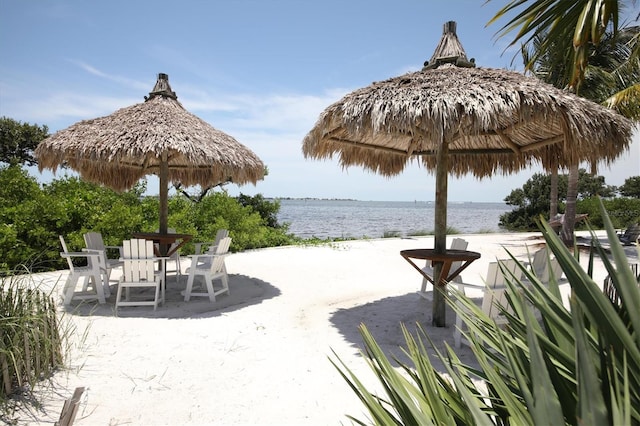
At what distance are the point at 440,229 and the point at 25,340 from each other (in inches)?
154

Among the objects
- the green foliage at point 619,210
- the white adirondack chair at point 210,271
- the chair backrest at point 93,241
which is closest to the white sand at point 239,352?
the white adirondack chair at point 210,271

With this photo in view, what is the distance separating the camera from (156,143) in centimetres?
542

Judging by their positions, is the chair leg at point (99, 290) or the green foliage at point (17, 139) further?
the green foliage at point (17, 139)

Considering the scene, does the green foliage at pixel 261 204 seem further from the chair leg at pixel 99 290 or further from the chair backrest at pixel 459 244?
the chair backrest at pixel 459 244

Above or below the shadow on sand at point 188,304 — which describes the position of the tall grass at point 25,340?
above

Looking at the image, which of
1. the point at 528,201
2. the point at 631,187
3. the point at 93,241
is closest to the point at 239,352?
the point at 93,241

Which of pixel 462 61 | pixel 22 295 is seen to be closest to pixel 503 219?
pixel 462 61

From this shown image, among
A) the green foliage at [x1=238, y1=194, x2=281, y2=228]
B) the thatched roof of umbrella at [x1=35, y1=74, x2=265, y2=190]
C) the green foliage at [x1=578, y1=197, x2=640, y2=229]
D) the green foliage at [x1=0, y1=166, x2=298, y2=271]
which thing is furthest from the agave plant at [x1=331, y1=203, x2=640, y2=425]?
the green foliage at [x1=578, y1=197, x2=640, y2=229]

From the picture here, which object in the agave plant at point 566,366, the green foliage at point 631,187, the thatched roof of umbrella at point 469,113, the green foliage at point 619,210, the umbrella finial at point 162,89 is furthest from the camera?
the green foliage at point 631,187

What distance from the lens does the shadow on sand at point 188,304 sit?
490 cm

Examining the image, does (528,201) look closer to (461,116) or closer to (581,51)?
(581,51)

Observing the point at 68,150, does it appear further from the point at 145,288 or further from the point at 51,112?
the point at 51,112

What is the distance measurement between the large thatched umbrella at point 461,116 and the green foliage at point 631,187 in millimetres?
35858

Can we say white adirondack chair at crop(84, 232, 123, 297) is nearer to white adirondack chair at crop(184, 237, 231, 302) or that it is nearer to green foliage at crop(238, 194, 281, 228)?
white adirondack chair at crop(184, 237, 231, 302)
